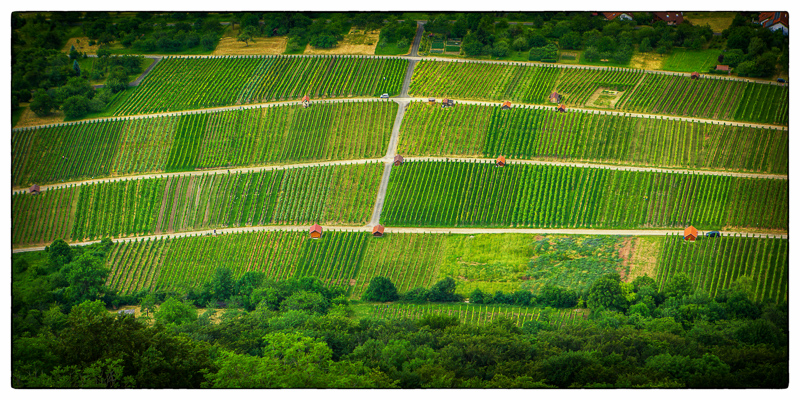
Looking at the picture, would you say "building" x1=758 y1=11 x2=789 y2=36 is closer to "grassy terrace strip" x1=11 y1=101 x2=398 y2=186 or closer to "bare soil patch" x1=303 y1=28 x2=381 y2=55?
"grassy terrace strip" x1=11 y1=101 x2=398 y2=186

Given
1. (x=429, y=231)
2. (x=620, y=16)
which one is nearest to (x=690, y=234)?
(x=429, y=231)

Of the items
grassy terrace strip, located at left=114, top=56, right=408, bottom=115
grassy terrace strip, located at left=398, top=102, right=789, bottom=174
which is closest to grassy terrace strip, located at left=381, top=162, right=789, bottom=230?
grassy terrace strip, located at left=398, top=102, right=789, bottom=174

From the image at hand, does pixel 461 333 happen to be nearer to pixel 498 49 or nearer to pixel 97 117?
pixel 498 49

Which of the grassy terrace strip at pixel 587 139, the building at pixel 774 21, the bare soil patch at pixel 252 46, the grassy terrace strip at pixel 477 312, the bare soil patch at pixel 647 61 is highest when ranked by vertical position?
the building at pixel 774 21

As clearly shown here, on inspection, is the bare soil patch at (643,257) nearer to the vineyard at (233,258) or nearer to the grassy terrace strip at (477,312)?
the grassy terrace strip at (477,312)

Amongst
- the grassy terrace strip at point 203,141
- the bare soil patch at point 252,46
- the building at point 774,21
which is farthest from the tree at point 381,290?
the building at point 774,21

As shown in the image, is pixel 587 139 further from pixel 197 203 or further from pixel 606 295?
pixel 197 203
